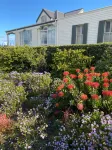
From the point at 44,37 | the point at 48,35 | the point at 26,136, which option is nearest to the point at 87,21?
the point at 48,35

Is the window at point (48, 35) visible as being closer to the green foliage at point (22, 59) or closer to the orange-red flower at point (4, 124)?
the green foliage at point (22, 59)

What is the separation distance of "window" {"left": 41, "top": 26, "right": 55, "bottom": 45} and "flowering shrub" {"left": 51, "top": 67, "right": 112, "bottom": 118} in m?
12.7

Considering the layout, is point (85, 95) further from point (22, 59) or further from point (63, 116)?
point (22, 59)

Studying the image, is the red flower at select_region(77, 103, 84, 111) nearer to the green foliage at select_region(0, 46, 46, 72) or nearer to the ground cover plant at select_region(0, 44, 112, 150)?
the ground cover plant at select_region(0, 44, 112, 150)

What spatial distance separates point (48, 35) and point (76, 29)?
13.9ft

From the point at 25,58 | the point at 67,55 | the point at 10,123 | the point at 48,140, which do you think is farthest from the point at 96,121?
the point at 25,58

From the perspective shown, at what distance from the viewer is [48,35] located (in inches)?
628

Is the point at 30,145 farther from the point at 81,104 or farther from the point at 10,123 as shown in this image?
the point at 81,104

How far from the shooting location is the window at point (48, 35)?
1538 centimetres

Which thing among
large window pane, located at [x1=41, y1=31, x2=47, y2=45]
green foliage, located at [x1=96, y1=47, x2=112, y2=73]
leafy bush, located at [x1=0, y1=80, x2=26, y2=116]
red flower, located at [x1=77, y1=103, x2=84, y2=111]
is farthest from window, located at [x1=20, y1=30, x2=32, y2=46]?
red flower, located at [x1=77, y1=103, x2=84, y2=111]

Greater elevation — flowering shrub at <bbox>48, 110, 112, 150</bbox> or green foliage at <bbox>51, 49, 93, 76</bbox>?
green foliage at <bbox>51, 49, 93, 76</bbox>

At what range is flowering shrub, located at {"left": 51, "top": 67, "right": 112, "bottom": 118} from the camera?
2.64 m

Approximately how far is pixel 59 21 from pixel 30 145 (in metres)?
13.1

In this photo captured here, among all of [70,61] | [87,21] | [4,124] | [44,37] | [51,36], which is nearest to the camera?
[4,124]
